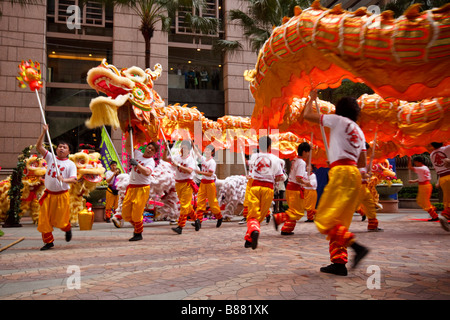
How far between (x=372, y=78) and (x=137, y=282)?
299 cm

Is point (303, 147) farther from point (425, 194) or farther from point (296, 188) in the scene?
point (425, 194)

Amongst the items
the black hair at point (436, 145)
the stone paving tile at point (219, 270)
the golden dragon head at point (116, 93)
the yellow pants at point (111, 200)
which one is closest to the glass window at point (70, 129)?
the yellow pants at point (111, 200)

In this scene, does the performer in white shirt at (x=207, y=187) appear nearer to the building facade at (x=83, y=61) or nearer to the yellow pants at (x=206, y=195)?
the yellow pants at (x=206, y=195)

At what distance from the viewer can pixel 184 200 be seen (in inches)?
301

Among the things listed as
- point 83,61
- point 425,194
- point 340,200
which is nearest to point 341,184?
point 340,200

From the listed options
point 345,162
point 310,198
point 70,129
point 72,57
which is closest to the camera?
point 345,162

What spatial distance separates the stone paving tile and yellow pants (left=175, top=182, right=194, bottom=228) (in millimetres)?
1118

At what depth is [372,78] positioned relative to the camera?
11.4 feet

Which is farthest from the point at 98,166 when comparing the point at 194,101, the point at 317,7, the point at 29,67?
the point at 194,101

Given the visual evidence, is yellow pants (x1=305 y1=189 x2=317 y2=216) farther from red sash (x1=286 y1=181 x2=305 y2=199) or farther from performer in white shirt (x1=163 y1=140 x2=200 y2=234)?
performer in white shirt (x1=163 y1=140 x2=200 y2=234)

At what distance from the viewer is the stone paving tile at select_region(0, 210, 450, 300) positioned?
9.61ft

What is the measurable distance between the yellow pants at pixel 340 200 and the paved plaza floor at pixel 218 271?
0.54 metres

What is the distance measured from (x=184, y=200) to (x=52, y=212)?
2756 millimetres

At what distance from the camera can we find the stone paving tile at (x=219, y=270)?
115 inches
